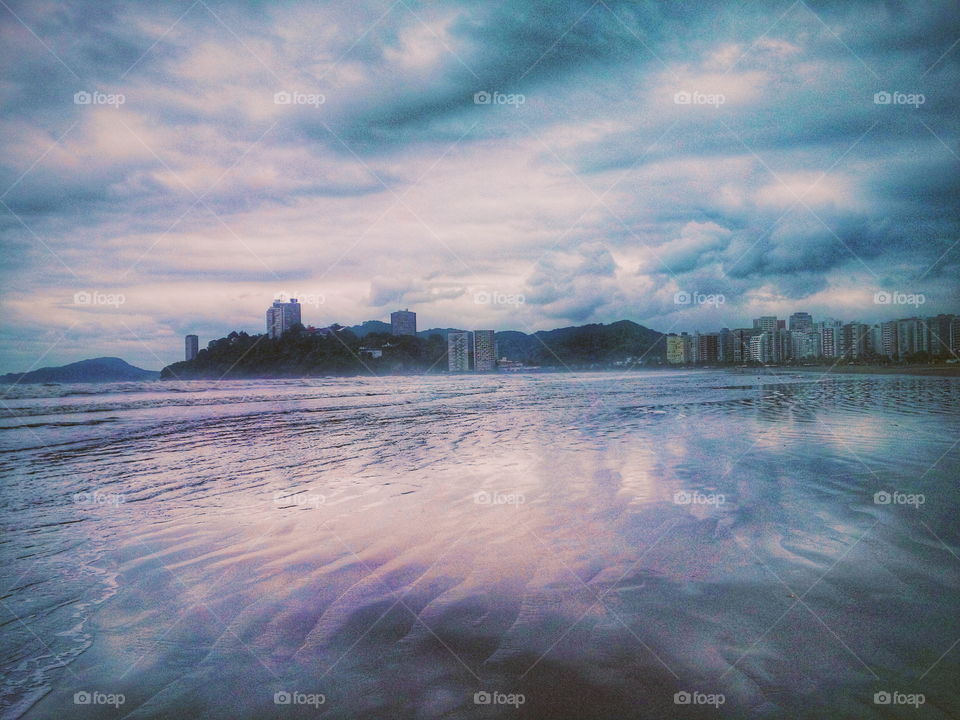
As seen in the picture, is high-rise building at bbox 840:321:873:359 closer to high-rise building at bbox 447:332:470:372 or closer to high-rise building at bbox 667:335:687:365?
high-rise building at bbox 667:335:687:365

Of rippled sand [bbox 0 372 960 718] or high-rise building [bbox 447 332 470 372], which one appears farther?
high-rise building [bbox 447 332 470 372]

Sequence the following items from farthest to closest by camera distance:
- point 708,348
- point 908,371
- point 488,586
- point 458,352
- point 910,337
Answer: point 708,348, point 458,352, point 910,337, point 908,371, point 488,586

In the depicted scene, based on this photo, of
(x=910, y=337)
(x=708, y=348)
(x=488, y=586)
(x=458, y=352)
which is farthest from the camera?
(x=708, y=348)

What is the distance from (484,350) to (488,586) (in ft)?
322

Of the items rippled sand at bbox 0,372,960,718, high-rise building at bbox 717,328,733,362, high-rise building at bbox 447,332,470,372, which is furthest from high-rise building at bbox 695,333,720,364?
rippled sand at bbox 0,372,960,718

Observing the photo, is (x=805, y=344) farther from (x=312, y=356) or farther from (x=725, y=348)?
(x=312, y=356)

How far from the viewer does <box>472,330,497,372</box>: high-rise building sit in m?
101

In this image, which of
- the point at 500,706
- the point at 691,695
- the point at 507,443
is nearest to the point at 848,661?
the point at 691,695

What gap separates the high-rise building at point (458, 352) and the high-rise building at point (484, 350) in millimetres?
1671

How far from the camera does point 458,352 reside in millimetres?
107688

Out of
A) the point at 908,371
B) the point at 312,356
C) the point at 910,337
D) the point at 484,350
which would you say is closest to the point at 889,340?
the point at 910,337

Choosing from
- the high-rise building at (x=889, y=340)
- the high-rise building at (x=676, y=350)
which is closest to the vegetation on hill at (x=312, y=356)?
the high-rise building at (x=676, y=350)

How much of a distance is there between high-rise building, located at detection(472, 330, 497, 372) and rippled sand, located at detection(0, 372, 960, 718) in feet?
293

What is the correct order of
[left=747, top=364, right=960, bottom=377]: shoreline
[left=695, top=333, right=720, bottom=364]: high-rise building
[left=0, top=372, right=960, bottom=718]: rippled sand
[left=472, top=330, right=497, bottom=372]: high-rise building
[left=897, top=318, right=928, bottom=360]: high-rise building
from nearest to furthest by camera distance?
[left=0, top=372, right=960, bottom=718]: rippled sand
[left=747, top=364, right=960, bottom=377]: shoreline
[left=897, top=318, right=928, bottom=360]: high-rise building
[left=472, top=330, right=497, bottom=372]: high-rise building
[left=695, top=333, right=720, bottom=364]: high-rise building
